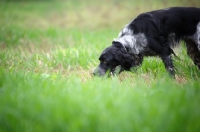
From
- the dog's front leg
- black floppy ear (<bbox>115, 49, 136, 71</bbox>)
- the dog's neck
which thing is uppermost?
the dog's neck

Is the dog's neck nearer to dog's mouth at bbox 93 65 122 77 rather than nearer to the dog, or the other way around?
the dog

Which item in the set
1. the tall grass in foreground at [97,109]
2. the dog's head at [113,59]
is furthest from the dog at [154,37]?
the tall grass in foreground at [97,109]

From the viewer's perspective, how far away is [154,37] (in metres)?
4.83

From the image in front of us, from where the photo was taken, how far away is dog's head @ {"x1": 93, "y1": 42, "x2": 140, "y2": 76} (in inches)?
182

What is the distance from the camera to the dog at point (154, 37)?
15.5 feet

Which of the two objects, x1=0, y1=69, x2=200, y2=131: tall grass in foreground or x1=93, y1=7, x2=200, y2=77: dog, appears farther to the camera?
x1=93, y1=7, x2=200, y2=77: dog

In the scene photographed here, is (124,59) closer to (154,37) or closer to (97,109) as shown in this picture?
(154,37)

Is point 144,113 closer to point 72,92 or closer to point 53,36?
point 72,92

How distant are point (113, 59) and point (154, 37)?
828 mm

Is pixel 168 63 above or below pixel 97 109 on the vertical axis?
below

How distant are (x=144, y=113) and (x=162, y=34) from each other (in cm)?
279

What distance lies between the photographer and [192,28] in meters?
4.88

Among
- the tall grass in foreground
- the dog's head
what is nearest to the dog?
the dog's head

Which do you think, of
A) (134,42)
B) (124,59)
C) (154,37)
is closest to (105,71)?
(124,59)
